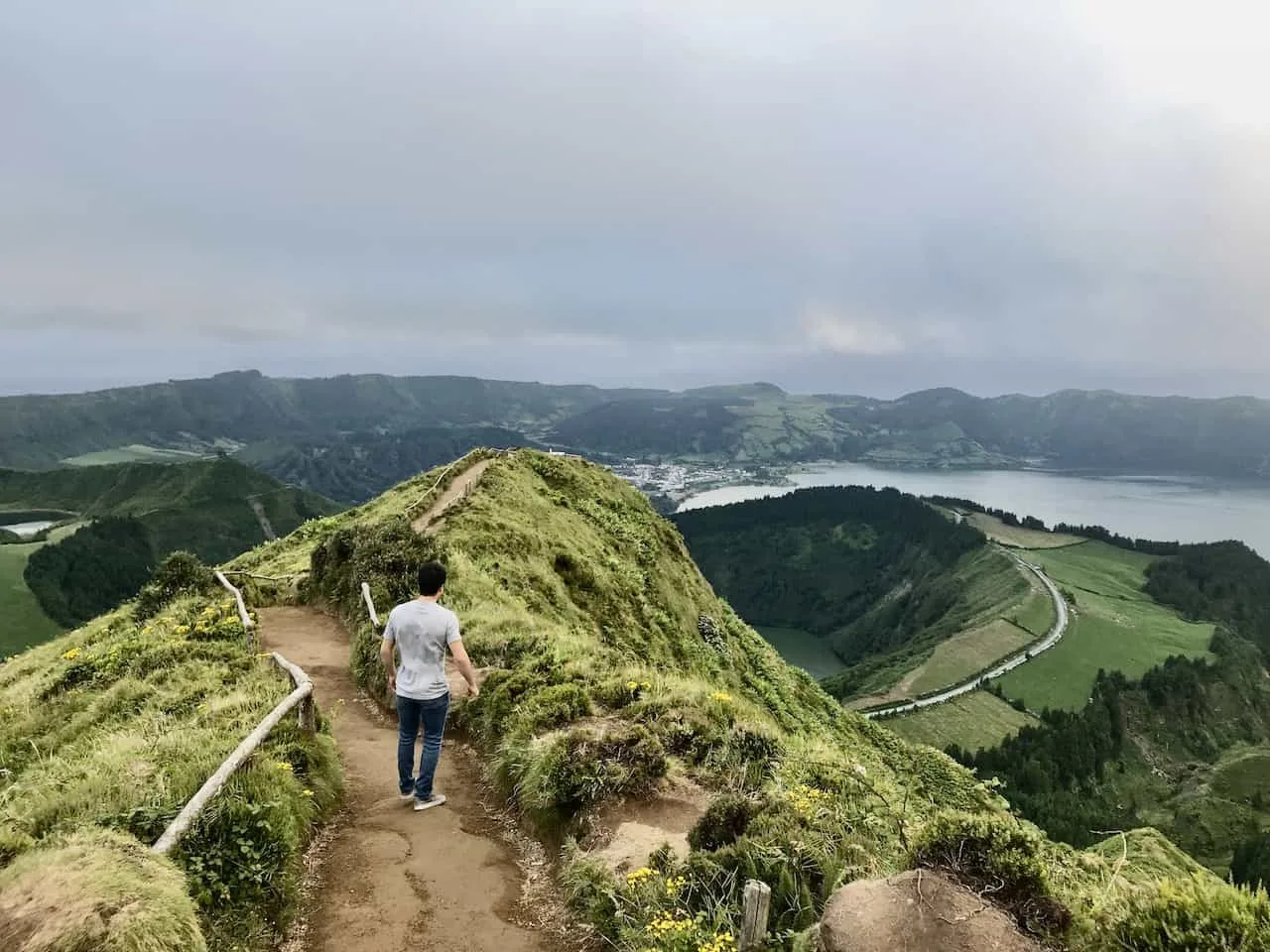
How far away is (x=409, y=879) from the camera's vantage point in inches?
311

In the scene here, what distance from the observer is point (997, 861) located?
Result: 540 centimetres

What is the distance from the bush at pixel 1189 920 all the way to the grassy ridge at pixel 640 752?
194 millimetres

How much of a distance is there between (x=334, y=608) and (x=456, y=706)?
10129 millimetres

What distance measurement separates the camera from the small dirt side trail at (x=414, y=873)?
6.98m

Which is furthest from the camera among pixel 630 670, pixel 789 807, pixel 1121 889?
pixel 630 670

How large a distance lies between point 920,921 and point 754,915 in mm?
1340

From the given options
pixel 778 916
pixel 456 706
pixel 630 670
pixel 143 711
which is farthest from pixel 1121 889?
pixel 143 711

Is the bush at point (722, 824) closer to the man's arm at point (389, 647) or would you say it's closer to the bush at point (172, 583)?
the man's arm at point (389, 647)

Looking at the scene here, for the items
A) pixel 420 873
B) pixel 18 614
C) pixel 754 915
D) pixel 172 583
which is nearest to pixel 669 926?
pixel 754 915

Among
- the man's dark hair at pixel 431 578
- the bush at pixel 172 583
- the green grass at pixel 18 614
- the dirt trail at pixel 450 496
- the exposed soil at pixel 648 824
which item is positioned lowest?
the green grass at pixel 18 614

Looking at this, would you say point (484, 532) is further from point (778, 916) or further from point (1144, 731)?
point (1144, 731)

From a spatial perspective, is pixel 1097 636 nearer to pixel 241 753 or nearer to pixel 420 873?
pixel 420 873

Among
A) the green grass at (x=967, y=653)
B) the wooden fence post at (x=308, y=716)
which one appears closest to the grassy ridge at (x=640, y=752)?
the wooden fence post at (x=308, y=716)

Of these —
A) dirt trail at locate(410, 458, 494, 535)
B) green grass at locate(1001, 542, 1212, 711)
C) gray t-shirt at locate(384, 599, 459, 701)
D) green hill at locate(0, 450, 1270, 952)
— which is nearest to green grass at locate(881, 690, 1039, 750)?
green grass at locate(1001, 542, 1212, 711)
